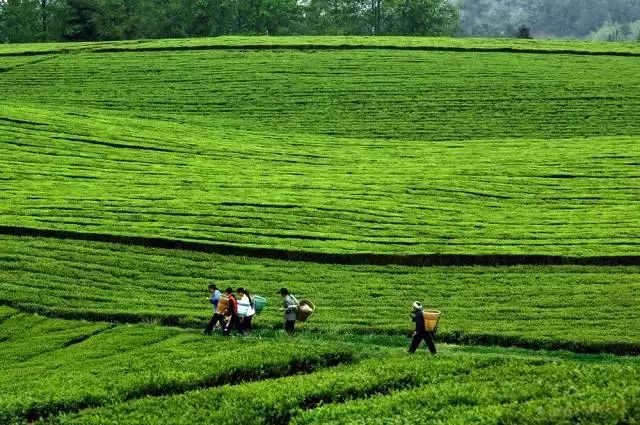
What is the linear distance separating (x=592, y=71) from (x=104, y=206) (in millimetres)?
48415

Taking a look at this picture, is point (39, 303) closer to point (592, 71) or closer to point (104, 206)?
point (104, 206)

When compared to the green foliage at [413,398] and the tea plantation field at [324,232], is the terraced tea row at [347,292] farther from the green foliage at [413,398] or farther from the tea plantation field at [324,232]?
the green foliage at [413,398]

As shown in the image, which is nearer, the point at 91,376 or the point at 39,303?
the point at 91,376

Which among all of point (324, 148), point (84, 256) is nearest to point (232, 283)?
point (84, 256)

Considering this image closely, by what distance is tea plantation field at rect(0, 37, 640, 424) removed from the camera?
23.7 metres

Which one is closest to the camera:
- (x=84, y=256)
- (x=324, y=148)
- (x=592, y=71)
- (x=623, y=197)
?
(x=84, y=256)

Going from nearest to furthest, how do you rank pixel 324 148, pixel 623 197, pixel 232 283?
pixel 232 283 < pixel 623 197 < pixel 324 148

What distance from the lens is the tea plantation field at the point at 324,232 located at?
23734 millimetres

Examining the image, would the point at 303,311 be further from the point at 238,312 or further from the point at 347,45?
the point at 347,45

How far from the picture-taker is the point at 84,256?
40.8 m

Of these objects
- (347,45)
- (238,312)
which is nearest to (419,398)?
(238,312)

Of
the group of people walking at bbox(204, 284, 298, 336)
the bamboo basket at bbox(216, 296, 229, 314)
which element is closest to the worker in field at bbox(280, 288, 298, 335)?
the group of people walking at bbox(204, 284, 298, 336)

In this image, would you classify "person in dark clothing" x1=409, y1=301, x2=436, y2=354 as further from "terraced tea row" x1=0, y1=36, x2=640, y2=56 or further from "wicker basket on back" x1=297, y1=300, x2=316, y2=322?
"terraced tea row" x1=0, y1=36, x2=640, y2=56

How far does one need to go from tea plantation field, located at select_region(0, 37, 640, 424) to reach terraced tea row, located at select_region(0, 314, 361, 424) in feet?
0.30
